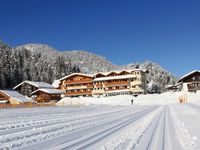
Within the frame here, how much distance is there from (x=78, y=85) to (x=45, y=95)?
1387 centimetres

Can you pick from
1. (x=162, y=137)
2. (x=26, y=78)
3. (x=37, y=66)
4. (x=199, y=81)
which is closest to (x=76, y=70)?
(x=37, y=66)

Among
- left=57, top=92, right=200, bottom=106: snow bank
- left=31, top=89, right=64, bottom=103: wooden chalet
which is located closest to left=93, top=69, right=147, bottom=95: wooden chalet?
left=31, top=89, right=64, bottom=103: wooden chalet

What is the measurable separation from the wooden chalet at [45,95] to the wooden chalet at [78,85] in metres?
4.87

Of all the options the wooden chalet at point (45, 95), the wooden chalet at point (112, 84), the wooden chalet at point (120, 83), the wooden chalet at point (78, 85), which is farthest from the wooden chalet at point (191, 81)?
the wooden chalet at point (45, 95)

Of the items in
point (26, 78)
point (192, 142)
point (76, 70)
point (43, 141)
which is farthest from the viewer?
point (76, 70)

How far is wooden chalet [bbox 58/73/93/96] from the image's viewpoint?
444ft

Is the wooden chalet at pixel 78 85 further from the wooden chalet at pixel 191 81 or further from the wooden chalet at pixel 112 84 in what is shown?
the wooden chalet at pixel 191 81

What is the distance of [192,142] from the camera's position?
15.6 m

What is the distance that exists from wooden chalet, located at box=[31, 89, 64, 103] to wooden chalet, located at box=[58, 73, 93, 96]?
487cm

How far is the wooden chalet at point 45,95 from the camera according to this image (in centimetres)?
12589

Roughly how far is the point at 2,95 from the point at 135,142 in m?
95.7

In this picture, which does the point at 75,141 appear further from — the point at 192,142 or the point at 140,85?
the point at 140,85

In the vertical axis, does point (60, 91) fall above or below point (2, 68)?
→ below

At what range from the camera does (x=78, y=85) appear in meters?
136
